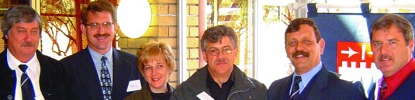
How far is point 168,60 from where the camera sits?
2.97 meters

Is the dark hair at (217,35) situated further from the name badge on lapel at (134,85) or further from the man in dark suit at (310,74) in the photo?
the name badge on lapel at (134,85)

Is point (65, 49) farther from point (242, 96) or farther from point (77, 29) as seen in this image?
point (242, 96)

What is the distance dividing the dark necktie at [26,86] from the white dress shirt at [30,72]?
0.07 ft

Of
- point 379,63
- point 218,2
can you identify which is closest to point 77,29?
point 218,2

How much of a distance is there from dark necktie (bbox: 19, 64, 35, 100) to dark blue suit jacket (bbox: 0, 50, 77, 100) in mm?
51

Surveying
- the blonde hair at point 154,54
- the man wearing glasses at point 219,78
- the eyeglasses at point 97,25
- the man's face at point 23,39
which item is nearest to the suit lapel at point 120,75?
the eyeglasses at point 97,25

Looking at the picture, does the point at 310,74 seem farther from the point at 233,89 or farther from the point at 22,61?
the point at 22,61

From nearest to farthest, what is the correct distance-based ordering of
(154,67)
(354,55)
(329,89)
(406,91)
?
(406,91) < (329,89) < (154,67) < (354,55)

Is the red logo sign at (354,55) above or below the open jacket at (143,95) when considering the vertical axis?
above

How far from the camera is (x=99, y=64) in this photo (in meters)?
3.28

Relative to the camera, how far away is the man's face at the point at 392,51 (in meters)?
2.47

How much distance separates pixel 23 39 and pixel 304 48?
1.58m

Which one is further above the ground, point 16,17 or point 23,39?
point 16,17

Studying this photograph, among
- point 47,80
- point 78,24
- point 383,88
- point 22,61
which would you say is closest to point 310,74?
point 383,88
